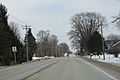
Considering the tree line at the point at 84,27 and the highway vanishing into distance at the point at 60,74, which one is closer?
the highway vanishing into distance at the point at 60,74

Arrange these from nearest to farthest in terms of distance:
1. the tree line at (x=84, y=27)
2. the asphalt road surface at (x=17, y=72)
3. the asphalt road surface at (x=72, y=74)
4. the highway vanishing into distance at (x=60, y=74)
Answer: the asphalt road surface at (x=72, y=74) < the highway vanishing into distance at (x=60, y=74) < the asphalt road surface at (x=17, y=72) < the tree line at (x=84, y=27)

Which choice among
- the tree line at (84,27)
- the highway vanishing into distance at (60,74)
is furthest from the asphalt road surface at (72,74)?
the tree line at (84,27)

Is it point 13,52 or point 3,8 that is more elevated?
point 3,8

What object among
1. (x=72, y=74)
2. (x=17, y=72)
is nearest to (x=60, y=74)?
(x=72, y=74)

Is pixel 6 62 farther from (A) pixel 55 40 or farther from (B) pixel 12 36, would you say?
(A) pixel 55 40

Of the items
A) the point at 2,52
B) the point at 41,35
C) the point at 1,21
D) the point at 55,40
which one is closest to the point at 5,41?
the point at 2,52

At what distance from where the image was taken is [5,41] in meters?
60.9

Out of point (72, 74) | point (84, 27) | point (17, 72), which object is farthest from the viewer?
point (84, 27)

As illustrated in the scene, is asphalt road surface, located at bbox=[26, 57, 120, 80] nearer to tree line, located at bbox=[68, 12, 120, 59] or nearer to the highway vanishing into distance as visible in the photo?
the highway vanishing into distance

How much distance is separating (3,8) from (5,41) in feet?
35.6

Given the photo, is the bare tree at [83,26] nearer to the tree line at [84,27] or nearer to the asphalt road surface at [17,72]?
the tree line at [84,27]

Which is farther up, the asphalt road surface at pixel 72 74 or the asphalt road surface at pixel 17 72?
the asphalt road surface at pixel 72 74

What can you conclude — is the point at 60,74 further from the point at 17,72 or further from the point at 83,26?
the point at 83,26

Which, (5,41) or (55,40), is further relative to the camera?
(55,40)
